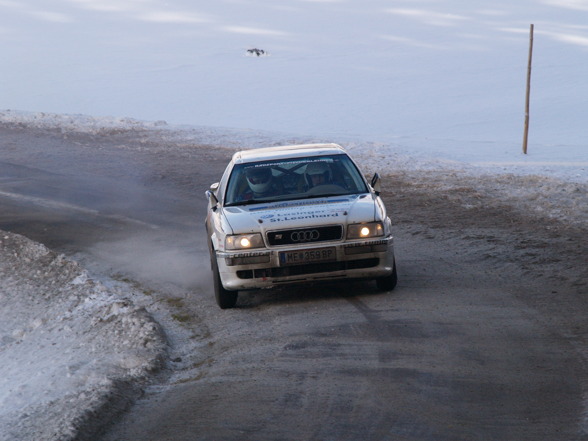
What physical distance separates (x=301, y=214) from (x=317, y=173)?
1.14 m

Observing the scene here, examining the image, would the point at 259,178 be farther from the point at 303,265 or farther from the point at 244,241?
the point at 303,265

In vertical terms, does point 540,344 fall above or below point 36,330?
above

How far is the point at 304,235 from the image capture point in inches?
340

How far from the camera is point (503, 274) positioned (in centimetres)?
1011

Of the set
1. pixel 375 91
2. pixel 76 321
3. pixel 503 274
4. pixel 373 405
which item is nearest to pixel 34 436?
pixel 373 405

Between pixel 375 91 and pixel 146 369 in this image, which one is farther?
pixel 375 91

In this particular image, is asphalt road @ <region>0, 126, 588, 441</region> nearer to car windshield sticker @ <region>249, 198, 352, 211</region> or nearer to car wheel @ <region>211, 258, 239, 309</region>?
car wheel @ <region>211, 258, 239, 309</region>

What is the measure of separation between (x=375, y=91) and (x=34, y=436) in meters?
38.4

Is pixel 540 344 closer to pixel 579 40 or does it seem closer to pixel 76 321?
pixel 76 321

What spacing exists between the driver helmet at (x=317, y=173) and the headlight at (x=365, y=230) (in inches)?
44.6

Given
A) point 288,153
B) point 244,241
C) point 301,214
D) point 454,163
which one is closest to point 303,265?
point 301,214

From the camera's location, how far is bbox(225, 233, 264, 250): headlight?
8.65 m

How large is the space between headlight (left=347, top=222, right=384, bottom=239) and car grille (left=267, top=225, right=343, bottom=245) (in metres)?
0.10

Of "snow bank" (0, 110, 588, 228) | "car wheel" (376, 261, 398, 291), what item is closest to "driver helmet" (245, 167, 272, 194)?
"car wheel" (376, 261, 398, 291)
